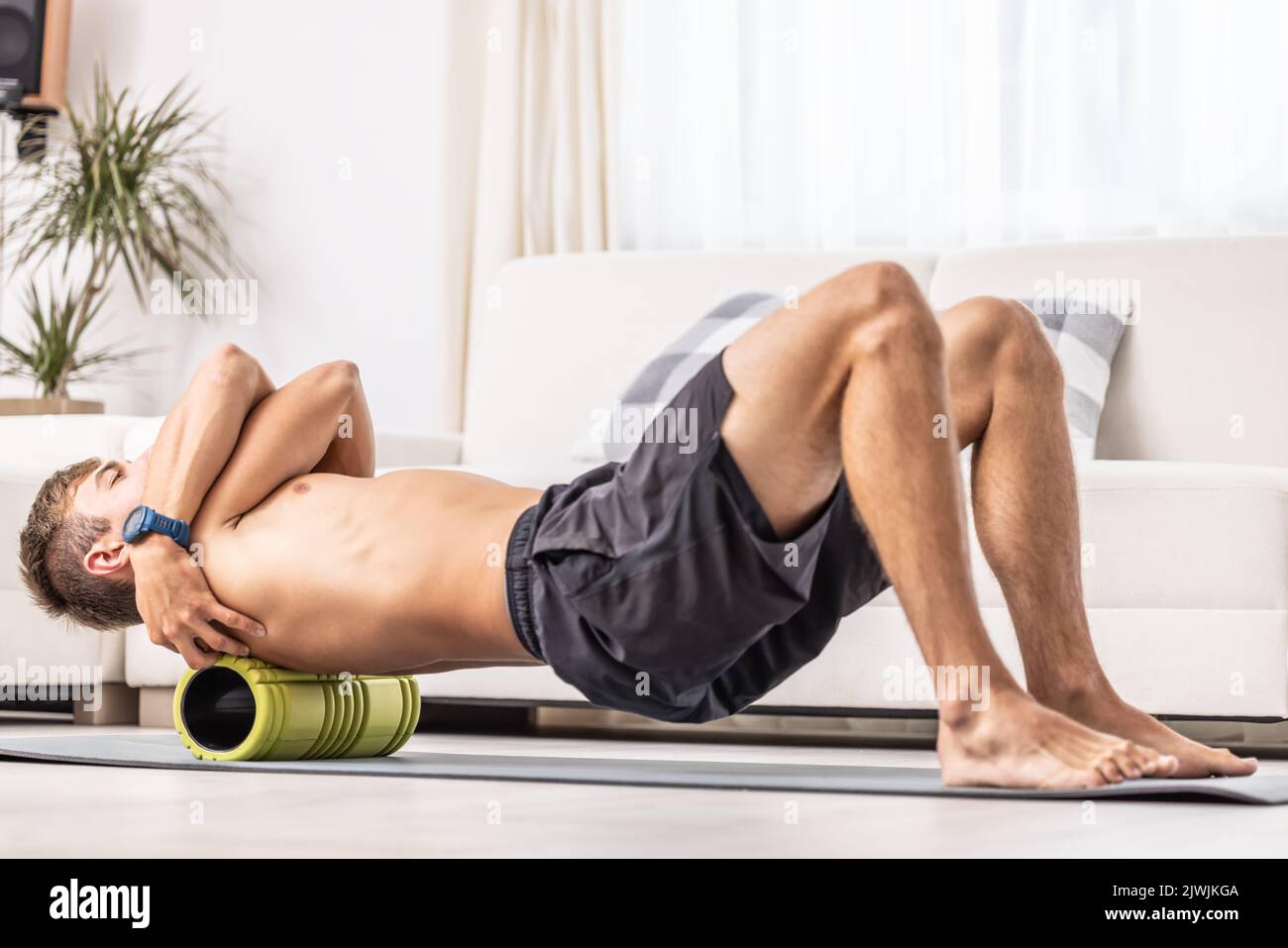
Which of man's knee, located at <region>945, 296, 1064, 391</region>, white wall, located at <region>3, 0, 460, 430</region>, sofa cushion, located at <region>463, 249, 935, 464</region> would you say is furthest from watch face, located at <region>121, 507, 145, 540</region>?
white wall, located at <region>3, 0, 460, 430</region>

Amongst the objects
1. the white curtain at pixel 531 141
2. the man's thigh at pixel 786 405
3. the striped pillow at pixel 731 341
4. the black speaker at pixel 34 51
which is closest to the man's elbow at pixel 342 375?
the man's thigh at pixel 786 405

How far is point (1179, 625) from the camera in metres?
2.46

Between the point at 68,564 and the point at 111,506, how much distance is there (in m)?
0.11

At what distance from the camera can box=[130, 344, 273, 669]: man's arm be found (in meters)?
1.95

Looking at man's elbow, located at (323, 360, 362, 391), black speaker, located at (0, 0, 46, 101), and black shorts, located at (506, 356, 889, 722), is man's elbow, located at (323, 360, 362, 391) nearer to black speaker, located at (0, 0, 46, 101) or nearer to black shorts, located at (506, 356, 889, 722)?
black shorts, located at (506, 356, 889, 722)

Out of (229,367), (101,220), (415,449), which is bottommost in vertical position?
(415,449)

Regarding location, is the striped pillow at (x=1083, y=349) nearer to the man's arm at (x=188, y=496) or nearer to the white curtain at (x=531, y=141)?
the white curtain at (x=531, y=141)

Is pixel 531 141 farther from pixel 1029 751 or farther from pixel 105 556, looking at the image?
pixel 1029 751

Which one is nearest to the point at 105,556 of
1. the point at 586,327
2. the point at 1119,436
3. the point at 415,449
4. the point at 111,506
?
the point at 111,506

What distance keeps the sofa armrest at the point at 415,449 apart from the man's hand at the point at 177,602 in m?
1.20

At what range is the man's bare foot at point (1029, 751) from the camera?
1.56 m

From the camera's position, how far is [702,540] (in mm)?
1662

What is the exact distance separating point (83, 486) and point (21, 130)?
3064 millimetres
